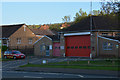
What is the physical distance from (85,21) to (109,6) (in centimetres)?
1672

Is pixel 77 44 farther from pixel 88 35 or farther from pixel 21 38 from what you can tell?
pixel 21 38

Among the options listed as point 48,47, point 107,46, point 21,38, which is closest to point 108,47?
point 107,46

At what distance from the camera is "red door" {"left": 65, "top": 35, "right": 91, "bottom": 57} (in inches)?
1199

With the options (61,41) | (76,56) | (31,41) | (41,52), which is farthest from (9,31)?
(76,56)

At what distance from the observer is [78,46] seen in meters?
31.5

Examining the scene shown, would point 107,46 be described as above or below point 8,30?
below

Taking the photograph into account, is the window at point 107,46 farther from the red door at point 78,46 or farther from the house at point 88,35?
the red door at point 78,46

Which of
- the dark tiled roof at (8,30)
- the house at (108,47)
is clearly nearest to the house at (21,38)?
the dark tiled roof at (8,30)

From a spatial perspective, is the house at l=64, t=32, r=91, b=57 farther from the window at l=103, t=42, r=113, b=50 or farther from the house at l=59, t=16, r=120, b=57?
the window at l=103, t=42, r=113, b=50

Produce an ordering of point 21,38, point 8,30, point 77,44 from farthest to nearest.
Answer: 1. point 8,30
2. point 21,38
3. point 77,44

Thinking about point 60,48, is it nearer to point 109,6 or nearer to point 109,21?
point 109,21

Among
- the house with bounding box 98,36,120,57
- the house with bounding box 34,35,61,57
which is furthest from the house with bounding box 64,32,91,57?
the house with bounding box 34,35,61,57

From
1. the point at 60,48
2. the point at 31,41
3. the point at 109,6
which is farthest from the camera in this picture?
the point at 31,41

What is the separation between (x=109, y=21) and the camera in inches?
1241
